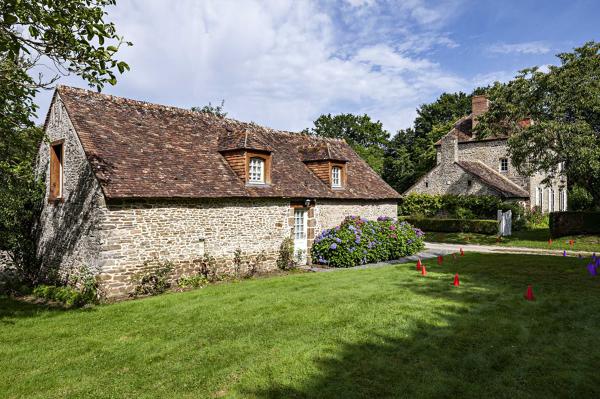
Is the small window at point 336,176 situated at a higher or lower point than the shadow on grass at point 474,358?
higher

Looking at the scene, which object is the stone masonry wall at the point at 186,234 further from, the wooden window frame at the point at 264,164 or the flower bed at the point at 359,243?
the flower bed at the point at 359,243

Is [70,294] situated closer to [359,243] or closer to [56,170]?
[56,170]

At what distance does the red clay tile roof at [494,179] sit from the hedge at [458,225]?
4.37 metres

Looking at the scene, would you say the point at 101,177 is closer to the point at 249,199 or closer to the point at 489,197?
the point at 249,199

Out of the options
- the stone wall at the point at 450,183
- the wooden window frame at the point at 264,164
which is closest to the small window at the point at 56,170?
the wooden window frame at the point at 264,164

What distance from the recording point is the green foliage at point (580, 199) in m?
42.6

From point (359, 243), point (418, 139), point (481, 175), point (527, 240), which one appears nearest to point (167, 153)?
point (359, 243)

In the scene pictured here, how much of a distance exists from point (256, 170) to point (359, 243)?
5.37 m

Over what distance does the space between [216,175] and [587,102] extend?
20.0 m

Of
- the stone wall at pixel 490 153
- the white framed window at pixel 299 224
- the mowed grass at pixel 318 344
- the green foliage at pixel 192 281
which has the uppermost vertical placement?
the stone wall at pixel 490 153

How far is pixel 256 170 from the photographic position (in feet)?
53.7

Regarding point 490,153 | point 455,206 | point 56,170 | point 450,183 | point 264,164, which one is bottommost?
point 455,206

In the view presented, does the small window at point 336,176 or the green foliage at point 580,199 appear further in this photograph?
the green foliage at point 580,199

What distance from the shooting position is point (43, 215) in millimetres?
14953
